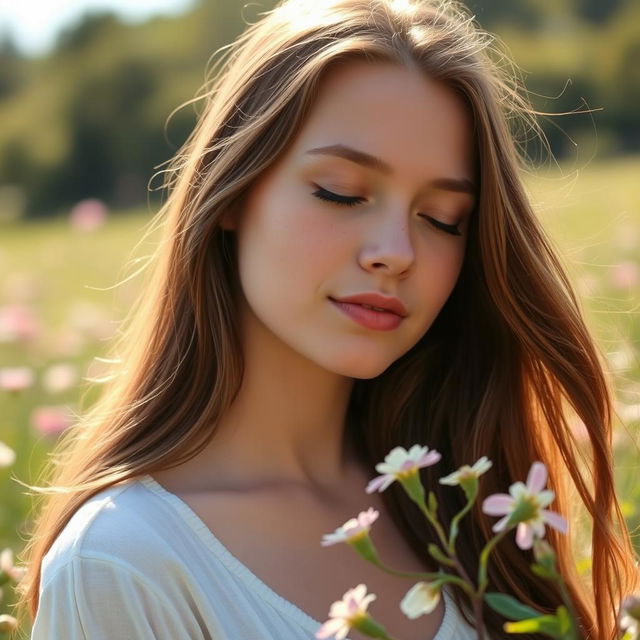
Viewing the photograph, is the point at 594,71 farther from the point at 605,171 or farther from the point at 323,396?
the point at 323,396

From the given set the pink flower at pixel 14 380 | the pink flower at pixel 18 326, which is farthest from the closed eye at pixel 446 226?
the pink flower at pixel 18 326

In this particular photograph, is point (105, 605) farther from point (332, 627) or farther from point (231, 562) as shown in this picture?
point (332, 627)

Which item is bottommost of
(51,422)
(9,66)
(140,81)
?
(51,422)

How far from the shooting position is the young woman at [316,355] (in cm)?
166

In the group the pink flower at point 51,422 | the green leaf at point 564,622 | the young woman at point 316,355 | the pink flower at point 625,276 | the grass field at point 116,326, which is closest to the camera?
the green leaf at point 564,622

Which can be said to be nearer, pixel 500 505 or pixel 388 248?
pixel 500 505

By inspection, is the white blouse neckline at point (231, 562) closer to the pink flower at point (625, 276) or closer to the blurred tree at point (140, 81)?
the pink flower at point (625, 276)

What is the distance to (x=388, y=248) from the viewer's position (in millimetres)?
1686

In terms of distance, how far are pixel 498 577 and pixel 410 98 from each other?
767 mm

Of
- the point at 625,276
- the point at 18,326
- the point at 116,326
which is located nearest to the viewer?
the point at 625,276

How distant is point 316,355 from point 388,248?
183 millimetres

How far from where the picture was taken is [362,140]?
1.72 m

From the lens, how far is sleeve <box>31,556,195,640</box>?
152 cm

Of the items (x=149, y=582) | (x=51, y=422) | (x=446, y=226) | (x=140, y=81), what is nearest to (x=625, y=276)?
(x=51, y=422)
